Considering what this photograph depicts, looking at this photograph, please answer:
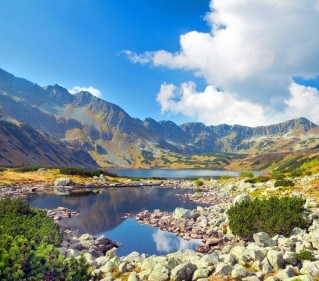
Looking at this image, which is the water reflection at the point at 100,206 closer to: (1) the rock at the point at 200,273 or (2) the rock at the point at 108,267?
(2) the rock at the point at 108,267

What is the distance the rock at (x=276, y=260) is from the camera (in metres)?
22.1

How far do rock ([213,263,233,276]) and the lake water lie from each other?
15.0 meters

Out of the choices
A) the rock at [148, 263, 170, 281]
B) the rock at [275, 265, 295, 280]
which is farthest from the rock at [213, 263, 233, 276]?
the rock at [148, 263, 170, 281]

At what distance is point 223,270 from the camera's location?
20.8 m

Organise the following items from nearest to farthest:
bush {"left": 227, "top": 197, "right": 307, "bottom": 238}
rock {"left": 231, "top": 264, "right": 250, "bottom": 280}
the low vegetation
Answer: the low vegetation, rock {"left": 231, "top": 264, "right": 250, "bottom": 280}, bush {"left": 227, "top": 197, "right": 307, "bottom": 238}

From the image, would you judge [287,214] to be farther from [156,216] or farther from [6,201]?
[6,201]

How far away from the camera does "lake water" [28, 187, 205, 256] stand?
125 feet

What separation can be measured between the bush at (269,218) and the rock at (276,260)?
12209mm

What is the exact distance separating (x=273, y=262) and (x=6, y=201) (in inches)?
1241

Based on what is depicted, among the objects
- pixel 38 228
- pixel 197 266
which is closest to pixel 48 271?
pixel 197 266

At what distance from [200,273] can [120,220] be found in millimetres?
34995

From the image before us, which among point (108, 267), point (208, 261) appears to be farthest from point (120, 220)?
point (208, 261)

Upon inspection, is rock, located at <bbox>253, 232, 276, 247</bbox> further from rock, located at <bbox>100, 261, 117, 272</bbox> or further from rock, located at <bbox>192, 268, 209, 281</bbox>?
rock, located at <bbox>100, 261, 117, 272</bbox>

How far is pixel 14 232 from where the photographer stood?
26562 millimetres
